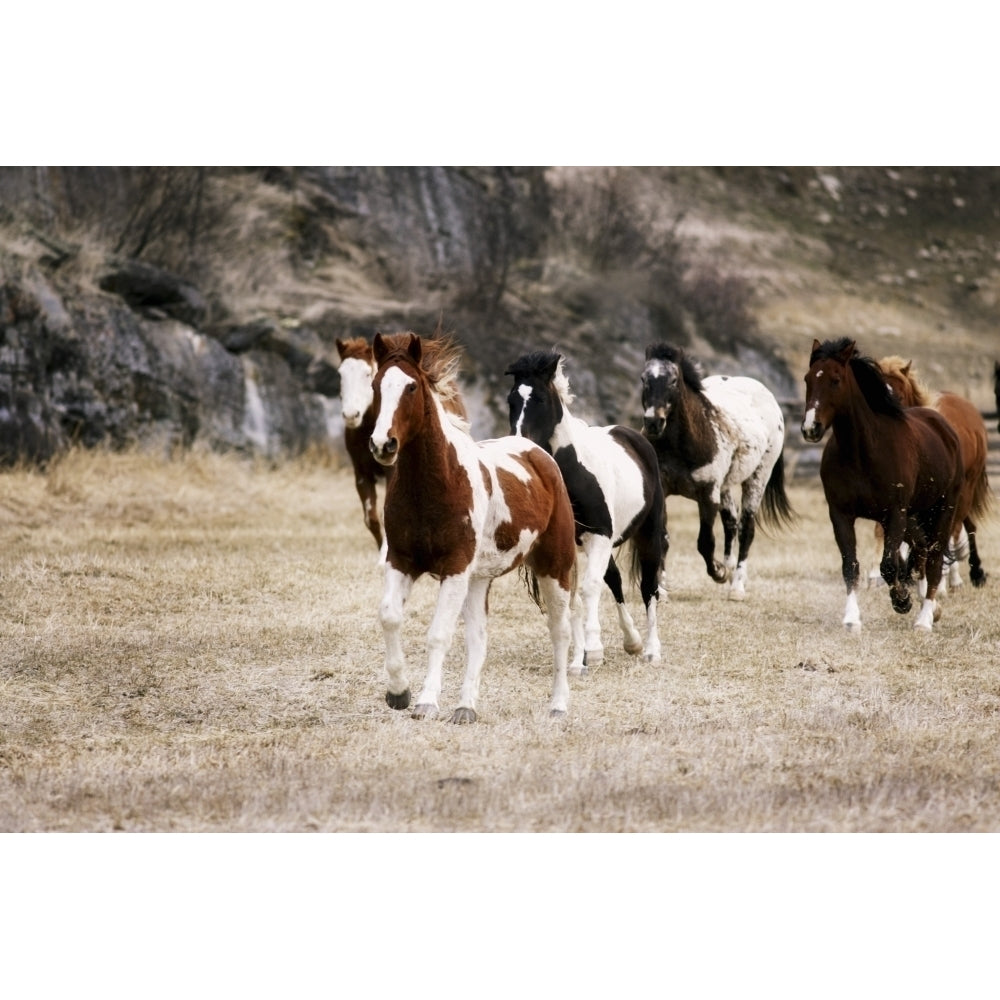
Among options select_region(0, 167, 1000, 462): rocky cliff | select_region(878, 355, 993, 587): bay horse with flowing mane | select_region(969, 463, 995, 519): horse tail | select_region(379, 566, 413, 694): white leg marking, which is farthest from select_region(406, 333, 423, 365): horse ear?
select_region(0, 167, 1000, 462): rocky cliff

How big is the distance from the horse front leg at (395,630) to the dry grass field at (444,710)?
0.66 ft

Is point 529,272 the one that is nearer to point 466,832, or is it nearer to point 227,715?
point 227,715

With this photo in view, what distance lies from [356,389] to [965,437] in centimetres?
513

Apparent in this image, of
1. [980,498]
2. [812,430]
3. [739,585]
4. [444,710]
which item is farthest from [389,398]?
[980,498]

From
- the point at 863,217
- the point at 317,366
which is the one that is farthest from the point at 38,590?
the point at 863,217

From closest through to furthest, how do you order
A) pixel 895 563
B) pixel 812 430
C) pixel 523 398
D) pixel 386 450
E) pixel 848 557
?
pixel 386 450, pixel 523 398, pixel 812 430, pixel 895 563, pixel 848 557

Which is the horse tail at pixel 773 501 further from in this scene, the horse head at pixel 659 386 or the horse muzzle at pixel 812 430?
the horse muzzle at pixel 812 430

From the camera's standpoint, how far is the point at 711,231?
34844 millimetres

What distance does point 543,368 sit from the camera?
8.02m

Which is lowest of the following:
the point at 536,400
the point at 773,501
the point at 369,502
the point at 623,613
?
the point at 623,613

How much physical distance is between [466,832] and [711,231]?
102 feet

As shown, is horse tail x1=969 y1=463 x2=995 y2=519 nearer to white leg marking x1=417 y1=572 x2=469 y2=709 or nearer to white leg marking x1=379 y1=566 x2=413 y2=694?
white leg marking x1=417 y1=572 x2=469 y2=709

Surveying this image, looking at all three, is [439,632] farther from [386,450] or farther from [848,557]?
[848,557]

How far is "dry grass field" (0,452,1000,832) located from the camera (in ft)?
17.9
